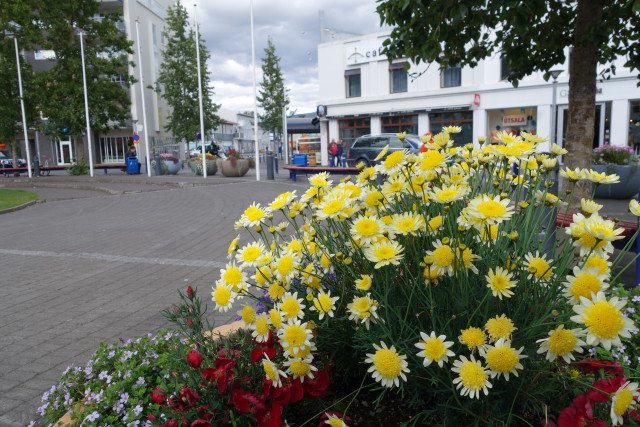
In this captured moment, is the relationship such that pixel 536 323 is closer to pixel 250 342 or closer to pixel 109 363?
pixel 250 342

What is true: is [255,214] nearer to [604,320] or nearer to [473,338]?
[473,338]

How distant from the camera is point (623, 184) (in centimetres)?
A: 1061

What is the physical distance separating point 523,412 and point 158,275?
472 centimetres

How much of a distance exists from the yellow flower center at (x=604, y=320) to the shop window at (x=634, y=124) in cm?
2731

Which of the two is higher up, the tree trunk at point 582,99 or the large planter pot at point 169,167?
the tree trunk at point 582,99

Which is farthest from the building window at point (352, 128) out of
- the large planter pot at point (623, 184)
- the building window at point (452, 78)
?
the large planter pot at point (623, 184)

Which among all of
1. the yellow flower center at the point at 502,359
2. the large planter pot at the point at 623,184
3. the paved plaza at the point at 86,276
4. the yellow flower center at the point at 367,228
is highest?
the yellow flower center at the point at 367,228

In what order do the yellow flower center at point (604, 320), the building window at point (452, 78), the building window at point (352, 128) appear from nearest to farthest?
the yellow flower center at point (604, 320) → the building window at point (452, 78) → the building window at point (352, 128)

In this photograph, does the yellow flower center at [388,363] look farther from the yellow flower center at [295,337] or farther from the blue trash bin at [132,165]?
the blue trash bin at [132,165]

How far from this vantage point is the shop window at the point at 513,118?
1059 inches

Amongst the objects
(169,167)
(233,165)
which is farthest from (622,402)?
(169,167)

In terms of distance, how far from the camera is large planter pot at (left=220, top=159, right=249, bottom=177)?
74.4 ft

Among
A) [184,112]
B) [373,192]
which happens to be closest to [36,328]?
[373,192]

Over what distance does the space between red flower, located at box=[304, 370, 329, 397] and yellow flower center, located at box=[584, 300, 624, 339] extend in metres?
0.89
